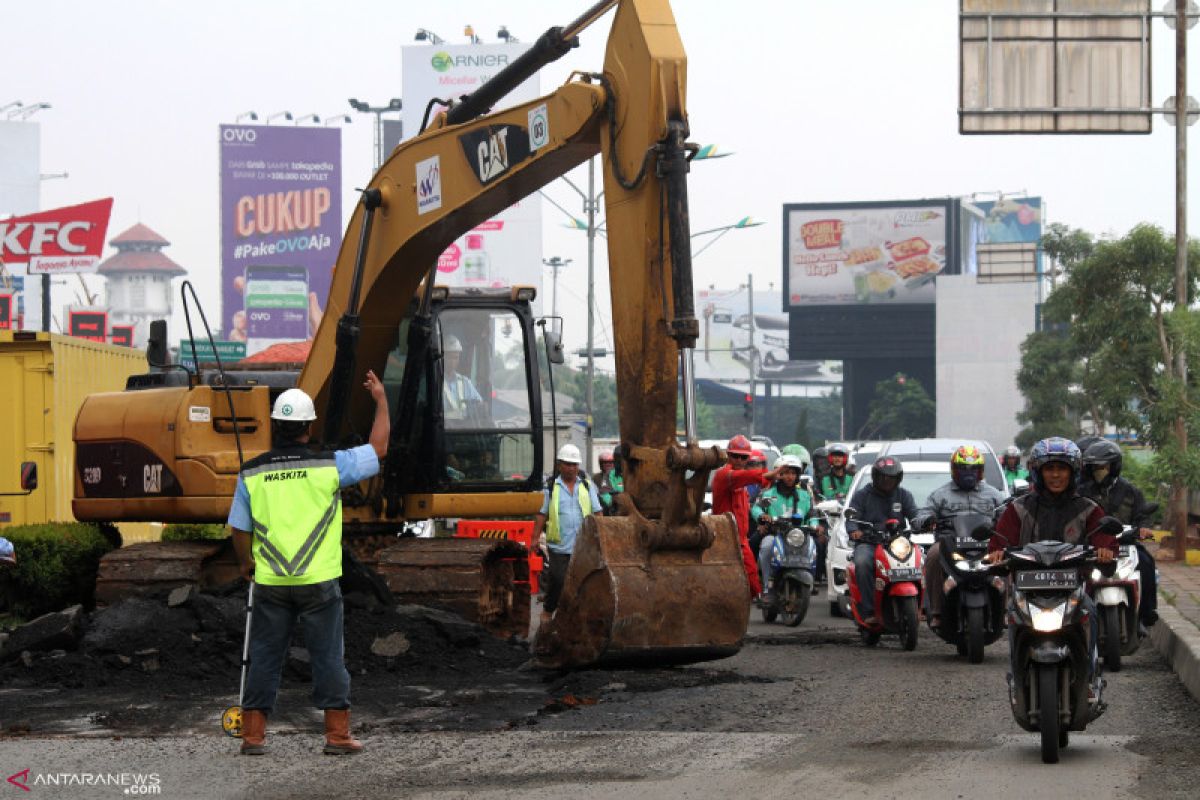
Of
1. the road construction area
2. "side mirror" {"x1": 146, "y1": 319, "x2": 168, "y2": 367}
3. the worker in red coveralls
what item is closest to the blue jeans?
the road construction area

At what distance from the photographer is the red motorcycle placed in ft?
50.1

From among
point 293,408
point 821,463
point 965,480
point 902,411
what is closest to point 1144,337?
point 821,463

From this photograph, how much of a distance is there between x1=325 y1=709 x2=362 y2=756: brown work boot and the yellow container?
433 inches

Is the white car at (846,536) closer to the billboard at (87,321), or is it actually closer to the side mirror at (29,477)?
the side mirror at (29,477)

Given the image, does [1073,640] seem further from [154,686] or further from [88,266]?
[88,266]

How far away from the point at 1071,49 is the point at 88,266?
33.2m

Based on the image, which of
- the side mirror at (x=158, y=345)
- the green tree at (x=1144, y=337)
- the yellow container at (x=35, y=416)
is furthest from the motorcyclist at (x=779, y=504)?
the green tree at (x=1144, y=337)

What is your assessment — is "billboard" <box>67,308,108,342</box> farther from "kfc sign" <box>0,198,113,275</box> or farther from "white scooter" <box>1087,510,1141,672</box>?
"white scooter" <box>1087,510,1141,672</box>

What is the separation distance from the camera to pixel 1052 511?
1032 cm

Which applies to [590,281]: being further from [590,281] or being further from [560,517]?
[560,517]

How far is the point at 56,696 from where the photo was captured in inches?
485

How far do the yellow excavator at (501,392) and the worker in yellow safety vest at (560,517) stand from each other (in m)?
0.18

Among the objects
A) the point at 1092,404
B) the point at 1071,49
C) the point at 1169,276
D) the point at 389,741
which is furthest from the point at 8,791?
the point at 1092,404

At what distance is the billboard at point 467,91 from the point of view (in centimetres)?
8662
